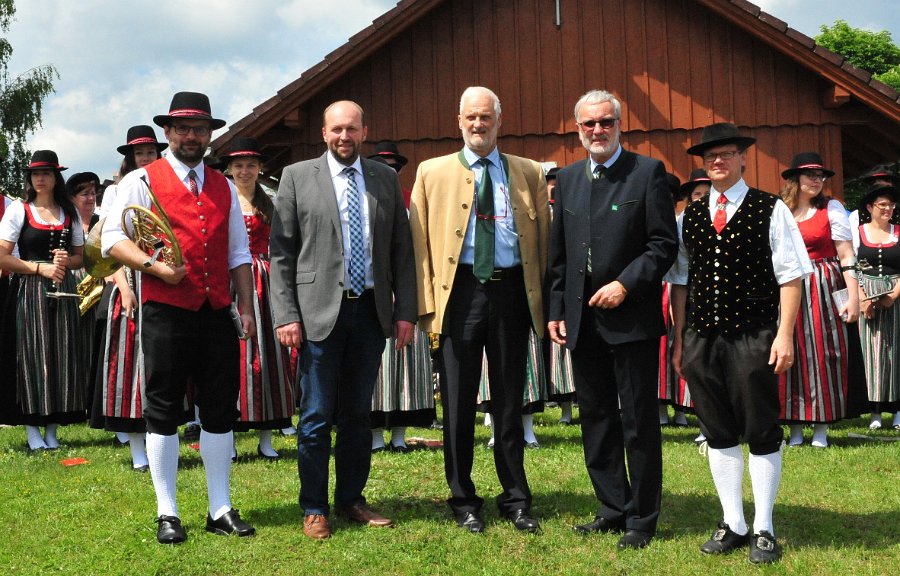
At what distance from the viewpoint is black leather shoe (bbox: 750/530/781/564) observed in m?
4.01

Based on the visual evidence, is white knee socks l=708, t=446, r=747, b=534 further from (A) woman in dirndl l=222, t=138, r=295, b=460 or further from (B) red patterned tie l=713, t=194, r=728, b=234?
(A) woman in dirndl l=222, t=138, r=295, b=460

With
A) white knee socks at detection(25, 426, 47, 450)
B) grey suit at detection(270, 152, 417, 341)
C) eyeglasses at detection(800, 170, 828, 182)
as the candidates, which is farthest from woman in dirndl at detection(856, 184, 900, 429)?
white knee socks at detection(25, 426, 47, 450)

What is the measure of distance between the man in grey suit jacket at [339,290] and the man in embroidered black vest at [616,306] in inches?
34.6

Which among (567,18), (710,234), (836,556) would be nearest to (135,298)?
(710,234)

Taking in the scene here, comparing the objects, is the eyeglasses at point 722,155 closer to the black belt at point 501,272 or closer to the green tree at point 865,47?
the black belt at point 501,272

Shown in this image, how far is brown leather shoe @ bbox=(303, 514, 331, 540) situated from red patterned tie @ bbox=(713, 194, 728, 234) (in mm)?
2351

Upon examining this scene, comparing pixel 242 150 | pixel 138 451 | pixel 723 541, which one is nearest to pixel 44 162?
pixel 242 150

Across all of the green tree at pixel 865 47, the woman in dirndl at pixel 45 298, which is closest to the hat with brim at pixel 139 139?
the woman in dirndl at pixel 45 298

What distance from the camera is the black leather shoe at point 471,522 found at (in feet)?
14.7

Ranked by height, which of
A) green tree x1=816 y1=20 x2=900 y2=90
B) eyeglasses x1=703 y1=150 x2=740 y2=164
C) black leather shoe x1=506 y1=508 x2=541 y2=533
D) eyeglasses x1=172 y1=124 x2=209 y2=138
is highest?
green tree x1=816 y1=20 x2=900 y2=90

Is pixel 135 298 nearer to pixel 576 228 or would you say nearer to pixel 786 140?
pixel 576 228

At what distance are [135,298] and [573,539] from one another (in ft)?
10.5

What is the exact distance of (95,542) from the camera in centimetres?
444

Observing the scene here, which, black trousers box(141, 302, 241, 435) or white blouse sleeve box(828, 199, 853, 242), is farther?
white blouse sleeve box(828, 199, 853, 242)
